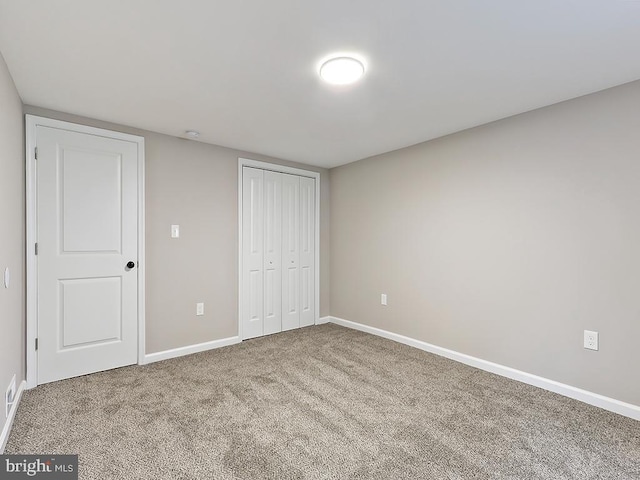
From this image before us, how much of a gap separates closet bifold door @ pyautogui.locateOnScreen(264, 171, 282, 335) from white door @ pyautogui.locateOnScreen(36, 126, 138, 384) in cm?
142

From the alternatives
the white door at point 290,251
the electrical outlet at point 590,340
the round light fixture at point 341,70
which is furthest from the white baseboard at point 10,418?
the electrical outlet at point 590,340

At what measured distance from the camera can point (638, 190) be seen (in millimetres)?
2137

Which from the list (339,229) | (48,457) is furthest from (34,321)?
(339,229)

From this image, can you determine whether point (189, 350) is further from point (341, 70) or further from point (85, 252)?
point (341, 70)

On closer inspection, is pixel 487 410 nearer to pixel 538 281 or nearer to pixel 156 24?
pixel 538 281

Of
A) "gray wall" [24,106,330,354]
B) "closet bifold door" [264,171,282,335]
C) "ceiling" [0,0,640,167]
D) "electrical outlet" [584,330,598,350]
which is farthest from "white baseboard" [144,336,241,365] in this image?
"electrical outlet" [584,330,598,350]

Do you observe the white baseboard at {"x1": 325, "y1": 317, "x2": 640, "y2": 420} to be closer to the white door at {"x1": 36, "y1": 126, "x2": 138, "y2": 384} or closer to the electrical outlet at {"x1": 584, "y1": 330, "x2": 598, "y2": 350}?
the electrical outlet at {"x1": 584, "y1": 330, "x2": 598, "y2": 350}

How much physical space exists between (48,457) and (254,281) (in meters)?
2.37

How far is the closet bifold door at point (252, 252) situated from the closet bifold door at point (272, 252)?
57mm

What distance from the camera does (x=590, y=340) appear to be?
2340 millimetres

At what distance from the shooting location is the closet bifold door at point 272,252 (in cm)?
401

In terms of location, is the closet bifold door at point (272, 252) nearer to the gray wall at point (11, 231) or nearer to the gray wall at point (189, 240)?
the gray wall at point (189, 240)

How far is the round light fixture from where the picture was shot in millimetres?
1919

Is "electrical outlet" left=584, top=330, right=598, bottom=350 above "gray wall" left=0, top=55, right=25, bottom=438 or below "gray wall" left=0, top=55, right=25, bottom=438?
below
